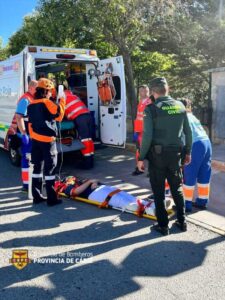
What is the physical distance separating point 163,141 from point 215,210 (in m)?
1.65

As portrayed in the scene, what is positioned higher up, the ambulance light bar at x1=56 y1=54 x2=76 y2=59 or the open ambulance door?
the ambulance light bar at x1=56 y1=54 x2=76 y2=59

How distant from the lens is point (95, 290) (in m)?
3.31

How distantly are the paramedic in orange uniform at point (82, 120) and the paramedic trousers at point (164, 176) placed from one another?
3.47 meters

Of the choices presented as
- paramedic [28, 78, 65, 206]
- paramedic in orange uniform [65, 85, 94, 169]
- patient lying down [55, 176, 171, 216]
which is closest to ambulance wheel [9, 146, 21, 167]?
paramedic in orange uniform [65, 85, 94, 169]

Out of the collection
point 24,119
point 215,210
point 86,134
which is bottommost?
point 215,210

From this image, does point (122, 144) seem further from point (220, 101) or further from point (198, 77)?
point (198, 77)

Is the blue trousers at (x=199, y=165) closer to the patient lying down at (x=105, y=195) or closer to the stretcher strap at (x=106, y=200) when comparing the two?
the patient lying down at (x=105, y=195)

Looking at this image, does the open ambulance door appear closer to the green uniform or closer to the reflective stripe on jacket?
the reflective stripe on jacket

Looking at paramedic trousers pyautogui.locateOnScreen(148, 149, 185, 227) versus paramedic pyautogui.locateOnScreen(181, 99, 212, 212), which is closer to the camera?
paramedic trousers pyautogui.locateOnScreen(148, 149, 185, 227)

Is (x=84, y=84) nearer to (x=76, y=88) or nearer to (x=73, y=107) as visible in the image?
(x=76, y=88)

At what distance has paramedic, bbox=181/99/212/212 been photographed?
497 centimetres

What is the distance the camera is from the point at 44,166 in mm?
5539

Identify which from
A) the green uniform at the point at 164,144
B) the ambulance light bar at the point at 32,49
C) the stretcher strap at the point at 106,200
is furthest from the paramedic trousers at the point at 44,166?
the ambulance light bar at the point at 32,49

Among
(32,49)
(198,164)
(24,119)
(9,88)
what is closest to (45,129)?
(24,119)
